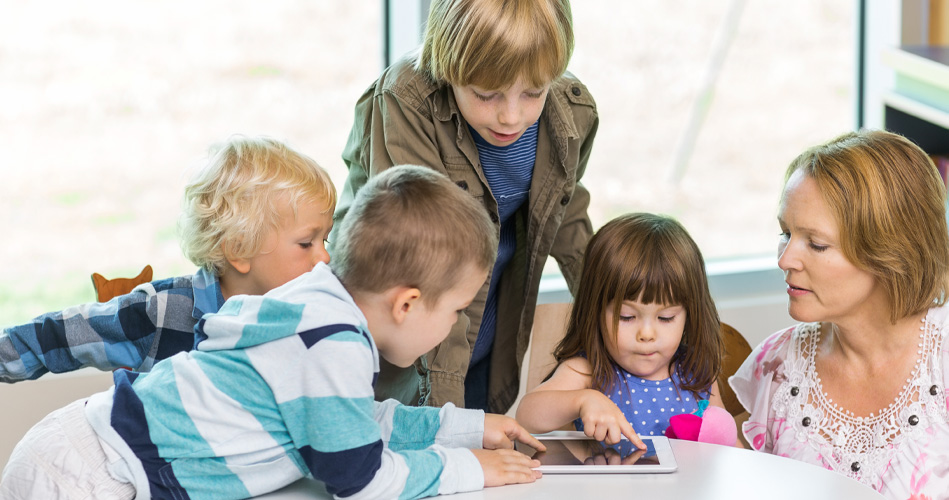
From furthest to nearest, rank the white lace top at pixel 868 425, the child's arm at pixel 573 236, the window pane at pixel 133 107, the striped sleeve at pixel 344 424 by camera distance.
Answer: the window pane at pixel 133 107 → the child's arm at pixel 573 236 → the white lace top at pixel 868 425 → the striped sleeve at pixel 344 424

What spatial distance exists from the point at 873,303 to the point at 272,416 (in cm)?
93

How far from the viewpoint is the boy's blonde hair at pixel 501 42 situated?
142cm

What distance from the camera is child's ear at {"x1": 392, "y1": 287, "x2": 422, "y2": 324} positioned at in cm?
110

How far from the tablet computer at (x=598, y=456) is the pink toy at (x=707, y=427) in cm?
15

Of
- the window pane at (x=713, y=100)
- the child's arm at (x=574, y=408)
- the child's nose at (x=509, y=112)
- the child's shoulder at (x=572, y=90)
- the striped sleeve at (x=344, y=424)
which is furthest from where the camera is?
the window pane at (x=713, y=100)

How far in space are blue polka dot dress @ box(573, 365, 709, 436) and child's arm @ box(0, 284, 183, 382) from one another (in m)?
0.68

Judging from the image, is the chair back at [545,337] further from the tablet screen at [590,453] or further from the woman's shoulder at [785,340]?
the tablet screen at [590,453]

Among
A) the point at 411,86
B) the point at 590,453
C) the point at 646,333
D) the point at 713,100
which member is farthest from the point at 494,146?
the point at 713,100

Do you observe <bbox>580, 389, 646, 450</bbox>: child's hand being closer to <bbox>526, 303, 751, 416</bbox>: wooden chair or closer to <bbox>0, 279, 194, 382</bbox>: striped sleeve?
<bbox>526, 303, 751, 416</bbox>: wooden chair

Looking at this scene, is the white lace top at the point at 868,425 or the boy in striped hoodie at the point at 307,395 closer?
the boy in striped hoodie at the point at 307,395

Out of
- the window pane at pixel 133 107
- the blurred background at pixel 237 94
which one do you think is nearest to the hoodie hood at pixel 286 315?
the blurred background at pixel 237 94

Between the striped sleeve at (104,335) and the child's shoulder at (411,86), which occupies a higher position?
the child's shoulder at (411,86)

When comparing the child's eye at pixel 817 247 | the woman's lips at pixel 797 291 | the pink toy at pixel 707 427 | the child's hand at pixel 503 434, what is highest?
the child's eye at pixel 817 247

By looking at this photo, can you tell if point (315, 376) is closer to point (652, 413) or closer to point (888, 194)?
point (652, 413)
